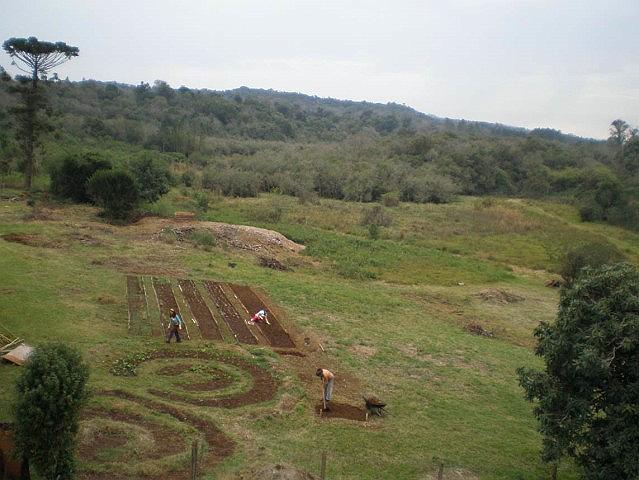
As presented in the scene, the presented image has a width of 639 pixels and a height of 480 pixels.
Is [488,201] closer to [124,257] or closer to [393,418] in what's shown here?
[124,257]

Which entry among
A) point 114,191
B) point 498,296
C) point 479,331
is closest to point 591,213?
point 498,296

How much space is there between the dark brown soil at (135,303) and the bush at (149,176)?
16.3 m

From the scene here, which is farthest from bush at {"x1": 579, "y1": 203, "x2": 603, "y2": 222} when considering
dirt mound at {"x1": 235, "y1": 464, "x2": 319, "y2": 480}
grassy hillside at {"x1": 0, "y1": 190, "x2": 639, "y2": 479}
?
dirt mound at {"x1": 235, "y1": 464, "x2": 319, "y2": 480}

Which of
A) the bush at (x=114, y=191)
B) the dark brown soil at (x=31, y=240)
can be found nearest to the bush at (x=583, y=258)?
the bush at (x=114, y=191)

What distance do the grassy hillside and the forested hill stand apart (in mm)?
16632

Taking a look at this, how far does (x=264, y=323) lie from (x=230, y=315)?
3.91ft

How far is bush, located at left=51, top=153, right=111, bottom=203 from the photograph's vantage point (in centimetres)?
3509

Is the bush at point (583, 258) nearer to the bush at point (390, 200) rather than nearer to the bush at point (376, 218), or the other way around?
the bush at point (376, 218)

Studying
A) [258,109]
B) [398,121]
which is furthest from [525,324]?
[398,121]

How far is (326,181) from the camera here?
2394 inches

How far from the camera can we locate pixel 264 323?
60.0 ft

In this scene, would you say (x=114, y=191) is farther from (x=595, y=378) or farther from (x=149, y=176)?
(x=595, y=378)

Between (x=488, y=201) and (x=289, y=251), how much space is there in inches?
Result: 1289

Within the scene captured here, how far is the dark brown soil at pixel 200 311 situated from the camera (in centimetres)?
1678
